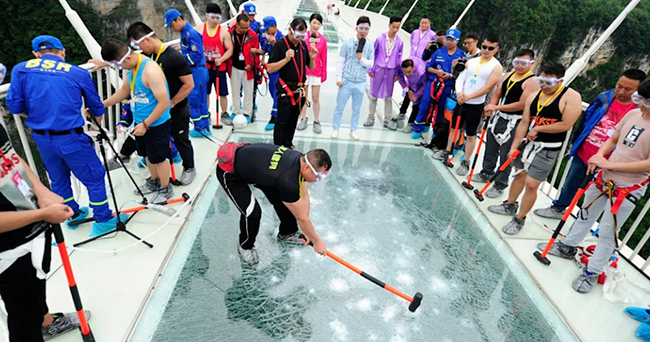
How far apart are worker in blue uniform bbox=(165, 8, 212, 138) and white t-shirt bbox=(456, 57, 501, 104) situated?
313 cm

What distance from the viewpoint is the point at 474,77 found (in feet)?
14.2

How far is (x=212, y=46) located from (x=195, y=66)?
0.54m

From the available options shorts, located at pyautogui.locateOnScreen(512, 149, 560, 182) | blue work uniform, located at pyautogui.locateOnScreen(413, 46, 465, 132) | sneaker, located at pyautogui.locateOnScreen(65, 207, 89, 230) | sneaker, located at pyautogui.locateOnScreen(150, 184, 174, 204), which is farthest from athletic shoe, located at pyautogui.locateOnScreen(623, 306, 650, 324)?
sneaker, located at pyautogui.locateOnScreen(65, 207, 89, 230)

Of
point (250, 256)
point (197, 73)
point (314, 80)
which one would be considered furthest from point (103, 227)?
point (314, 80)

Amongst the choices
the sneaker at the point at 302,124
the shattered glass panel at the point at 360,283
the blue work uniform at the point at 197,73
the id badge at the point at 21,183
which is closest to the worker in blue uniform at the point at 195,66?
the blue work uniform at the point at 197,73

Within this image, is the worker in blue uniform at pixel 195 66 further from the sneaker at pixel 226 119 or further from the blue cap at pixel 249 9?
the blue cap at pixel 249 9

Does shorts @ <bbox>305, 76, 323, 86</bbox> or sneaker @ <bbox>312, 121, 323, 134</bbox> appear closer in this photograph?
shorts @ <bbox>305, 76, 323, 86</bbox>

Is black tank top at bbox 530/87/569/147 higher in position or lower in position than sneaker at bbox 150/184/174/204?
higher

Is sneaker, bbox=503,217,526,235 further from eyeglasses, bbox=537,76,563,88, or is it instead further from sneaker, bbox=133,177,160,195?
sneaker, bbox=133,177,160,195

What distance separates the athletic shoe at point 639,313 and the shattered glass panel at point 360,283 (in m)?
0.57

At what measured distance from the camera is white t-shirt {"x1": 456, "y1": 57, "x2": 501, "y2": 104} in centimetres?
425

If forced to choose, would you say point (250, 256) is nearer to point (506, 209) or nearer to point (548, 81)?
point (506, 209)

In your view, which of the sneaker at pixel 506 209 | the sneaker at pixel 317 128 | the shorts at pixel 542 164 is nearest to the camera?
the shorts at pixel 542 164

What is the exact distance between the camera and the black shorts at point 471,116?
4.48 m
